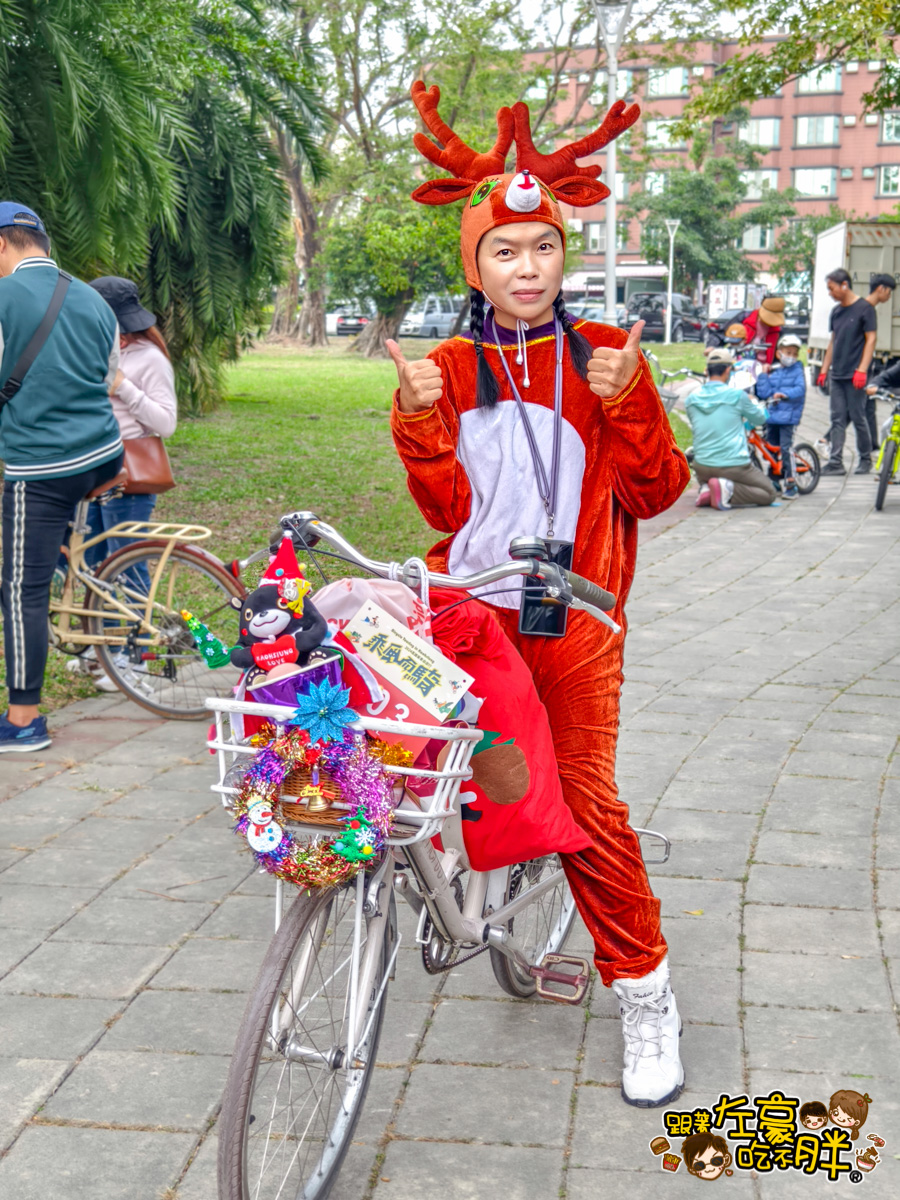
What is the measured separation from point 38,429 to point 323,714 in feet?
11.6

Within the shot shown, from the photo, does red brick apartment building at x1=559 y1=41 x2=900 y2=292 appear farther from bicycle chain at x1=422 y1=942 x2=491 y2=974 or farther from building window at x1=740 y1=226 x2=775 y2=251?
bicycle chain at x1=422 y1=942 x2=491 y2=974

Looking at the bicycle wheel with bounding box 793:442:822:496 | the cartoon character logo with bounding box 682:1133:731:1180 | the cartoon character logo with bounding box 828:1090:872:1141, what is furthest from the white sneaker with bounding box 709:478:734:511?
the cartoon character logo with bounding box 682:1133:731:1180

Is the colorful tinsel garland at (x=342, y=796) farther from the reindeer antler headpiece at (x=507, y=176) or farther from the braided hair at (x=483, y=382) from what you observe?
the reindeer antler headpiece at (x=507, y=176)

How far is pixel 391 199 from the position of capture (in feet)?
110

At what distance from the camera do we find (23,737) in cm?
550

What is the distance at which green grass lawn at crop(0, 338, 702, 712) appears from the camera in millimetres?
9875

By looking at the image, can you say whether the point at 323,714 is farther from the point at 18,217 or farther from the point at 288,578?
the point at 18,217

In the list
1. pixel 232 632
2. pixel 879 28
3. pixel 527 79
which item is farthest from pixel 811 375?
pixel 232 632

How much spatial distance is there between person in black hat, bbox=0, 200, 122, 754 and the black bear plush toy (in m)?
3.32

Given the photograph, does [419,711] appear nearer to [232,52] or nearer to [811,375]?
[232,52]

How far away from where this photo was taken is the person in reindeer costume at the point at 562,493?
2986mm

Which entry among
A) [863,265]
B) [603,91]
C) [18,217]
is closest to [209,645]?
[18,217]

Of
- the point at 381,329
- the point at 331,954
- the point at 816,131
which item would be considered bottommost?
the point at 331,954

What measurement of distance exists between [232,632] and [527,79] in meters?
27.8
